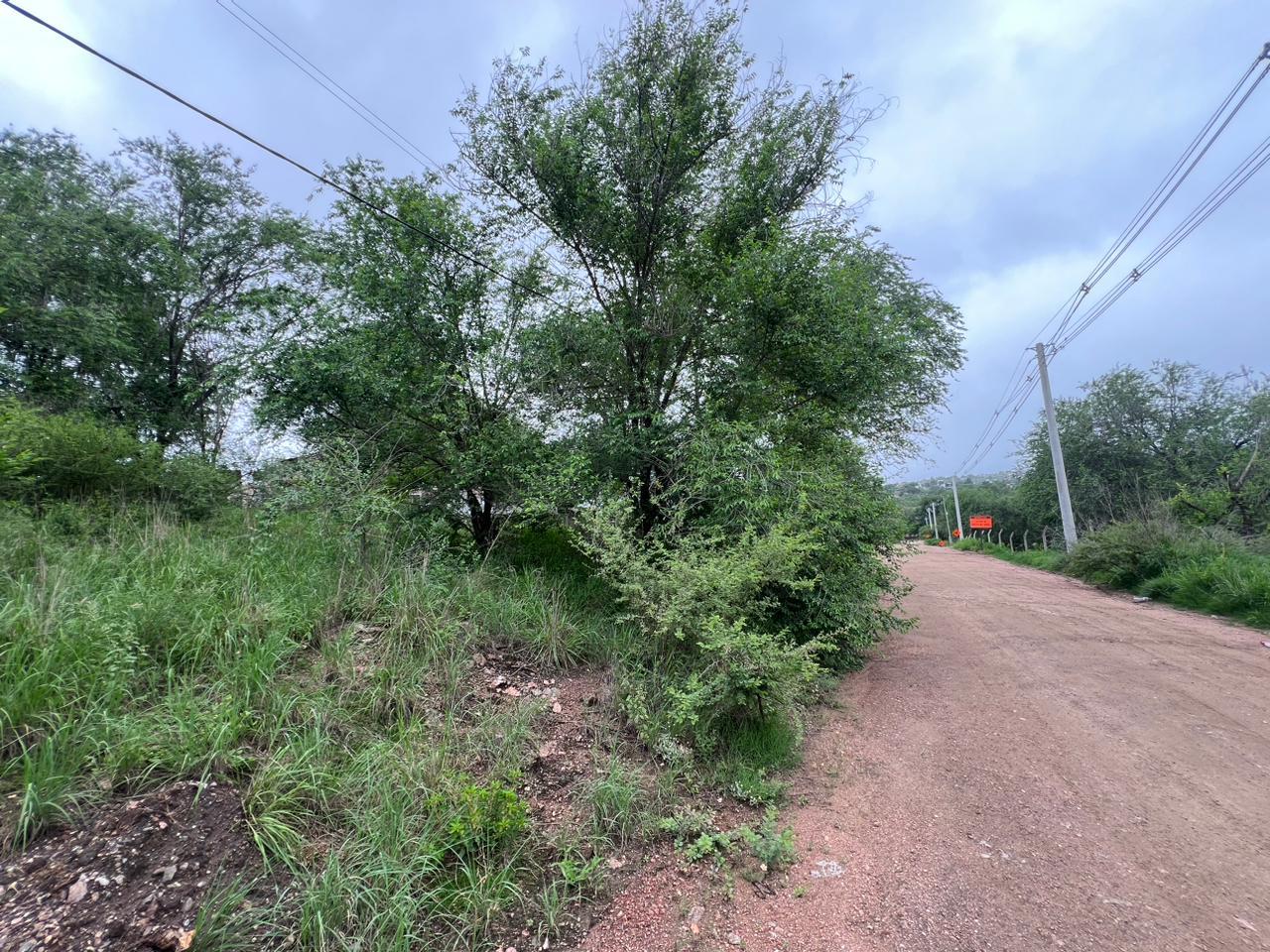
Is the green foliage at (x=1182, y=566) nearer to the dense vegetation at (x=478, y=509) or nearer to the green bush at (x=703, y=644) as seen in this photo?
the dense vegetation at (x=478, y=509)

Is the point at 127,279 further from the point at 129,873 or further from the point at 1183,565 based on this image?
the point at 1183,565

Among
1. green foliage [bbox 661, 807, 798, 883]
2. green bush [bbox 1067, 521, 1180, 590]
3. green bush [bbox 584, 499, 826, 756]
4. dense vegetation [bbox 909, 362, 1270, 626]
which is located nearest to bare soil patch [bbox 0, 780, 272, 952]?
green foliage [bbox 661, 807, 798, 883]

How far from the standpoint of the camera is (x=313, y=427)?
20.6 ft

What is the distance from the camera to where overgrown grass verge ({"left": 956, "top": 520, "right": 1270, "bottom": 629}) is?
304 inches

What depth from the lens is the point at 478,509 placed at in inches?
275

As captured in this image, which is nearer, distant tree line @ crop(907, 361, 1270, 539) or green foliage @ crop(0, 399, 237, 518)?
green foliage @ crop(0, 399, 237, 518)

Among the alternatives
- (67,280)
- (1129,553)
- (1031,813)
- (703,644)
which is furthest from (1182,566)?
(67,280)

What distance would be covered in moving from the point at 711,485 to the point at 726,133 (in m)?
5.46

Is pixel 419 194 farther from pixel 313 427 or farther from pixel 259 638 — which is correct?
pixel 259 638

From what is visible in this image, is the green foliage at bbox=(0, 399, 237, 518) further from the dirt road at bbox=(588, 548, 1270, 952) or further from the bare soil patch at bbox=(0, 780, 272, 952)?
the dirt road at bbox=(588, 548, 1270, 952)

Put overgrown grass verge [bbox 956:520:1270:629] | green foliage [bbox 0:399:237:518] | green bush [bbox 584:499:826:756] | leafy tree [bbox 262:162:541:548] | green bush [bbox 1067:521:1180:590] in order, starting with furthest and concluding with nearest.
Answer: green bush [bbox 1067:521:1180:590] → overgrown grass verge [bbox 956:520:1270:629] → leafy tree [bbox 262:162:541:548] → green foliage [bbox 0:399:237:518] → green bush [bbox 584:499:826:756]

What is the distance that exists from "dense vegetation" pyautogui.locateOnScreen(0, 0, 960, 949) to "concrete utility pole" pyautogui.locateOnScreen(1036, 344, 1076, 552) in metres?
8.28

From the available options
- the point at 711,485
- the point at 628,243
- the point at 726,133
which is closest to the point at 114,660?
the point at 711,485

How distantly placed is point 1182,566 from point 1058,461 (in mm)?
7171
